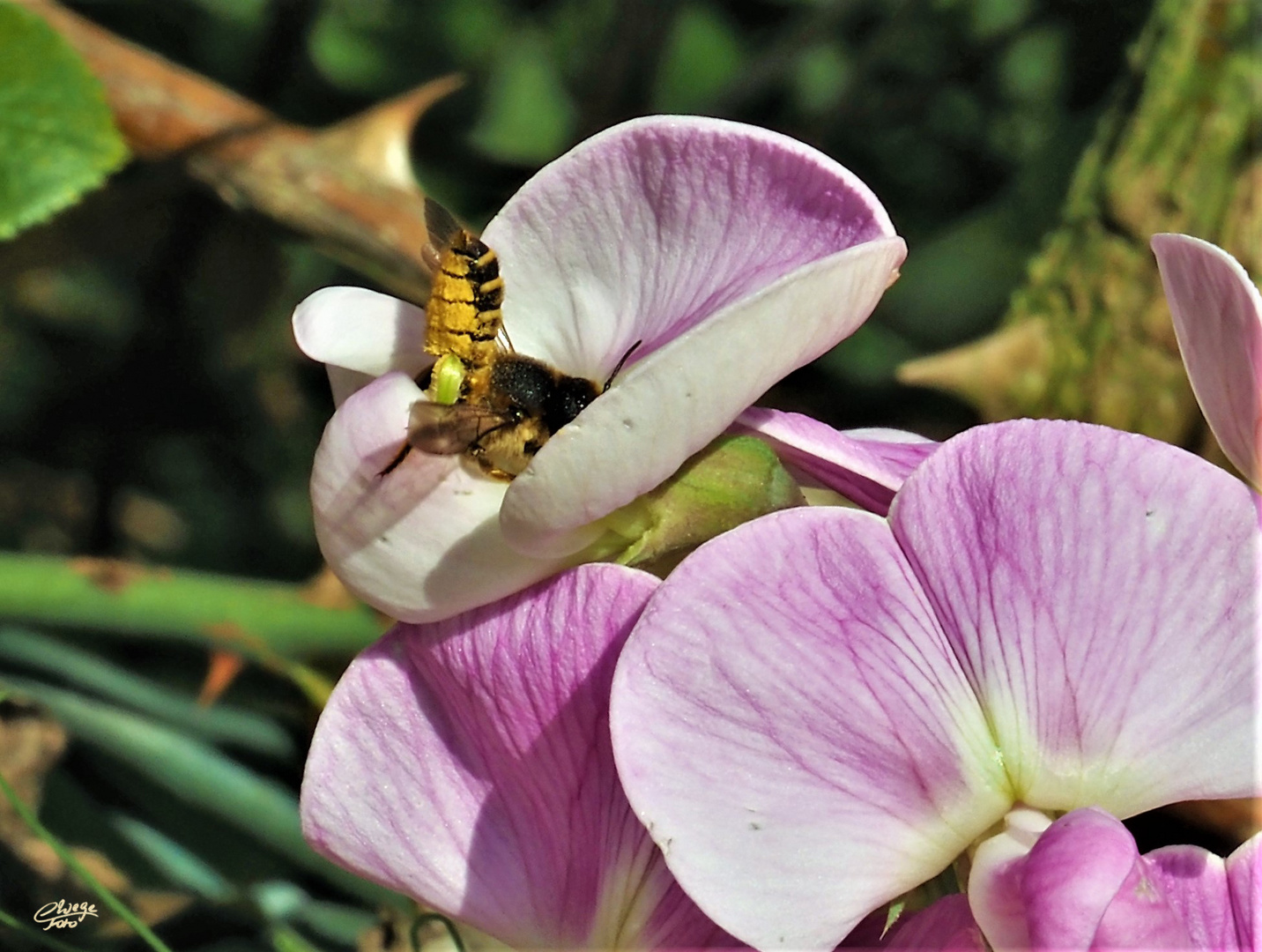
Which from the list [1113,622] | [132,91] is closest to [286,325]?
[132,91]

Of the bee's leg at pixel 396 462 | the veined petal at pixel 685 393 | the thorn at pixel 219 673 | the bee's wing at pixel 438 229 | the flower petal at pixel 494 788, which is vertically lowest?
the thorn at pixel 219 673

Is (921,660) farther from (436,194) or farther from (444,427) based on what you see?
(436,194)

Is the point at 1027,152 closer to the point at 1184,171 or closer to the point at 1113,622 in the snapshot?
the point at 1184,171

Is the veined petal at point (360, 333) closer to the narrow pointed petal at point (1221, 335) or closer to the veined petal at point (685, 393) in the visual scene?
the veined petal at point (685, 393)

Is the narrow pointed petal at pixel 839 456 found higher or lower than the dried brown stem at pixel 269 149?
higher

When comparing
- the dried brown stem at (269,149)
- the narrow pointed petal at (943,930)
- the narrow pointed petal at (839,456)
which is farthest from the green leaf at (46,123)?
the narrow pointed petal at (943,930)

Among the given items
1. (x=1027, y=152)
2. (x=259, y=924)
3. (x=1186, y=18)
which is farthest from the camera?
(x=1027, y=152)

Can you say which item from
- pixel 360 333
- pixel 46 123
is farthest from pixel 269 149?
pixel 360 333
